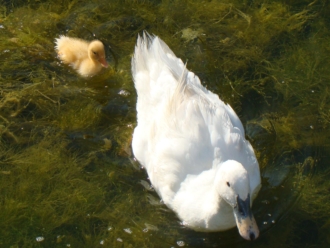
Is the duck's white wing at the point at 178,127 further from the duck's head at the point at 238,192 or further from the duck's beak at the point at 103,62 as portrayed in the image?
the duck's beak at the point at 103,62

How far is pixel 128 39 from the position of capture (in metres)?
5.70

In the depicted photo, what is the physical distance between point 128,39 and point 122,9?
41 centimetres

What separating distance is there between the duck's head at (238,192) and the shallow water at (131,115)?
15.2 inches

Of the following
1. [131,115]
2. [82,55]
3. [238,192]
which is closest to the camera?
[238,192]

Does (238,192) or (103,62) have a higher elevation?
(238,192)

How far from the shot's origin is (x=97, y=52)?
5.18 m

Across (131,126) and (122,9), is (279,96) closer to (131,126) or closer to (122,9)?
(131,126)

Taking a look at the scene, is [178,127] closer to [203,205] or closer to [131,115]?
[203,205]

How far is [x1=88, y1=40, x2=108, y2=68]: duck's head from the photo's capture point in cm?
516

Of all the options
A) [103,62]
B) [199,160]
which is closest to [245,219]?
[199,160]

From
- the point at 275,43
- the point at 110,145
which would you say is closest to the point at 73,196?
the point at 110,145

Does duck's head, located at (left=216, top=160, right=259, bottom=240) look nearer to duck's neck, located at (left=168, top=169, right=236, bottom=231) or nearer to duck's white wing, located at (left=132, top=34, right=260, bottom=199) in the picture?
duck's neck, located at (left=168, top=169, right=236, bottom=231)

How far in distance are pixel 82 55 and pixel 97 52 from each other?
Answer: 0.20 metres

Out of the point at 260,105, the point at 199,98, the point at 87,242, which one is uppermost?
the point at 199,98
